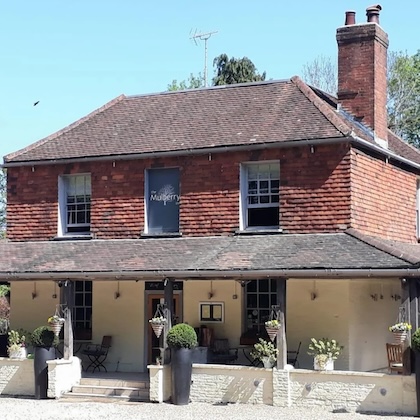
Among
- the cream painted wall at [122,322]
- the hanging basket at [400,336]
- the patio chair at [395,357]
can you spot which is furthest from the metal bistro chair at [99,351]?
the hanging basket at [400,336]

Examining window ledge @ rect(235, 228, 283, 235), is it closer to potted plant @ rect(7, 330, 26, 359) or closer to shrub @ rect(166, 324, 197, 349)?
shrub @ rect(166, 324, 197, 349)

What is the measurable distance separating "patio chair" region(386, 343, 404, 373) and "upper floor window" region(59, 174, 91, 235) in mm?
8537

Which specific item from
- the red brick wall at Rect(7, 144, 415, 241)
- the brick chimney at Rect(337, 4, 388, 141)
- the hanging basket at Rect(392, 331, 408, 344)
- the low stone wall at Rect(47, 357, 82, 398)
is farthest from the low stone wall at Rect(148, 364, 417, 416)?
the brick chimney at Rect(337, 4, 388, 141)

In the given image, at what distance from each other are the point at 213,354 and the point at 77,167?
5.94m

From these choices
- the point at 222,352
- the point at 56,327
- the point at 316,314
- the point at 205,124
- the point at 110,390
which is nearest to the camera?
the point at 110,390

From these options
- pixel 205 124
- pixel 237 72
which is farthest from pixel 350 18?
pixel 237 72

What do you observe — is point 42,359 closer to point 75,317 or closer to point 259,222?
point 75,317

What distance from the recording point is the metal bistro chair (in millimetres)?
21156

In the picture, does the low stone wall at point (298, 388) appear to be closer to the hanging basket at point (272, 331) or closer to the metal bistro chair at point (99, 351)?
the hanging basket at point (272, 331)

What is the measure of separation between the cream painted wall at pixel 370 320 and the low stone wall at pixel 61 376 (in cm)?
593

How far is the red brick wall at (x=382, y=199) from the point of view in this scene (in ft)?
64.7

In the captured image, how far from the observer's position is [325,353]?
1773cm

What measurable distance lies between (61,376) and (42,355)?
0.62 meters

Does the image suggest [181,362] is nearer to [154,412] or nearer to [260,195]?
[154,412]
